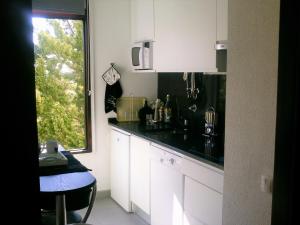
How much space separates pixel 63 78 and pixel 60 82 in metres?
0.06

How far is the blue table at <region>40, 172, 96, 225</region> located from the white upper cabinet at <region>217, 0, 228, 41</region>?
4.48 ft

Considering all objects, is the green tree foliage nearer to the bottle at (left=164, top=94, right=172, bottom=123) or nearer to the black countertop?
the black countertop

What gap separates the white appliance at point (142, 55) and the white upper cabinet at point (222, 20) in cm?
120

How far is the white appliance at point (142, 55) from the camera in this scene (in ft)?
11.8

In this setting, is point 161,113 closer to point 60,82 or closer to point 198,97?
point 198,97

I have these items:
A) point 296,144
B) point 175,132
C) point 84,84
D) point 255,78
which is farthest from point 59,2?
point 296,144

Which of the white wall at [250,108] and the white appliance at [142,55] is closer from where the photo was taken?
the white wall at [250,108]

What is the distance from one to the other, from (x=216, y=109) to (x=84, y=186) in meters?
1.61

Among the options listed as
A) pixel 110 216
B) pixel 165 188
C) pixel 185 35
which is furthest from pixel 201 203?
pixel 110 216

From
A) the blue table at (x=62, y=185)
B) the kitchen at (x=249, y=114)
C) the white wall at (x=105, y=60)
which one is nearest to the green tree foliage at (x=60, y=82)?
the white wall at (x=105, y=60)

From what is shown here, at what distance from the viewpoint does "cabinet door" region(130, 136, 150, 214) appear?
3287 millimetres

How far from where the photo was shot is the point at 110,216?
144 inches

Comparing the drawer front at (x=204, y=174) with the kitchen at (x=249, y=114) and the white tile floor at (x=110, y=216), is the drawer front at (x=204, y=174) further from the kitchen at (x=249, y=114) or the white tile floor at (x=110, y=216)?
the white tile floor at (x=110, y=216)

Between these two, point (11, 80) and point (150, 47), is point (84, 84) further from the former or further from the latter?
point (11, 80)
